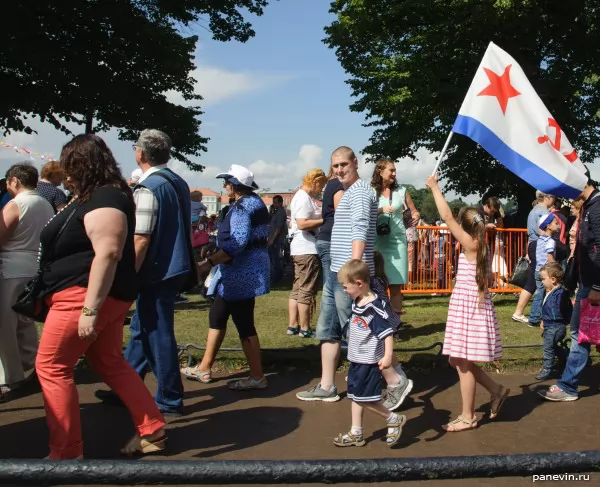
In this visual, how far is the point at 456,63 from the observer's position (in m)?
24.8

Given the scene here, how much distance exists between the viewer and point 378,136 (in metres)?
33.9

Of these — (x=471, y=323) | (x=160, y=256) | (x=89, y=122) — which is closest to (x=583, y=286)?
(x=471, y=323)

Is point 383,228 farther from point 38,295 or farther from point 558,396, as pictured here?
point 38,295

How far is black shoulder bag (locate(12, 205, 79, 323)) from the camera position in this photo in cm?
381

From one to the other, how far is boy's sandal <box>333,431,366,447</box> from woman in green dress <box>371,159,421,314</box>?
3.05 metres

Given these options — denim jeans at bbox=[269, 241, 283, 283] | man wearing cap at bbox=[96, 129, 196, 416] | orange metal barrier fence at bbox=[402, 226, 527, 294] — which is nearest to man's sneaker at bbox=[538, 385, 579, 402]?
man wearing cap at bbox=[96, 129, 196, 416]

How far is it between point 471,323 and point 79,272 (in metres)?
2.72

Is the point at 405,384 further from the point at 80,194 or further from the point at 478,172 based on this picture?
the point at 478,172

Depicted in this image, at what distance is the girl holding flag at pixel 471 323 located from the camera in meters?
4.89

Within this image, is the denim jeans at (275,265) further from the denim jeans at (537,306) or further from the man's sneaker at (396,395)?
A: the denim jeans at (537,306)

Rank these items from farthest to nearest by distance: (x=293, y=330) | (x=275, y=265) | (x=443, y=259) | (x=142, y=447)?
(x=443, y=259) → (x=275, y=265) → (x=293, y=330) → (x=142, y=447)

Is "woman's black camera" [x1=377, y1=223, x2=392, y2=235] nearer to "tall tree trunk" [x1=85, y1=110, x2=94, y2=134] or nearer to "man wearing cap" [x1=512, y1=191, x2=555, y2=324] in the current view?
"man wearing cap" [x1=512, y1=191, x2=555, y2=324]

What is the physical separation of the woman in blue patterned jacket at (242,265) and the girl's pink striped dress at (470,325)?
1529 millimetres

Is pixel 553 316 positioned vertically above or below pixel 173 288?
below
